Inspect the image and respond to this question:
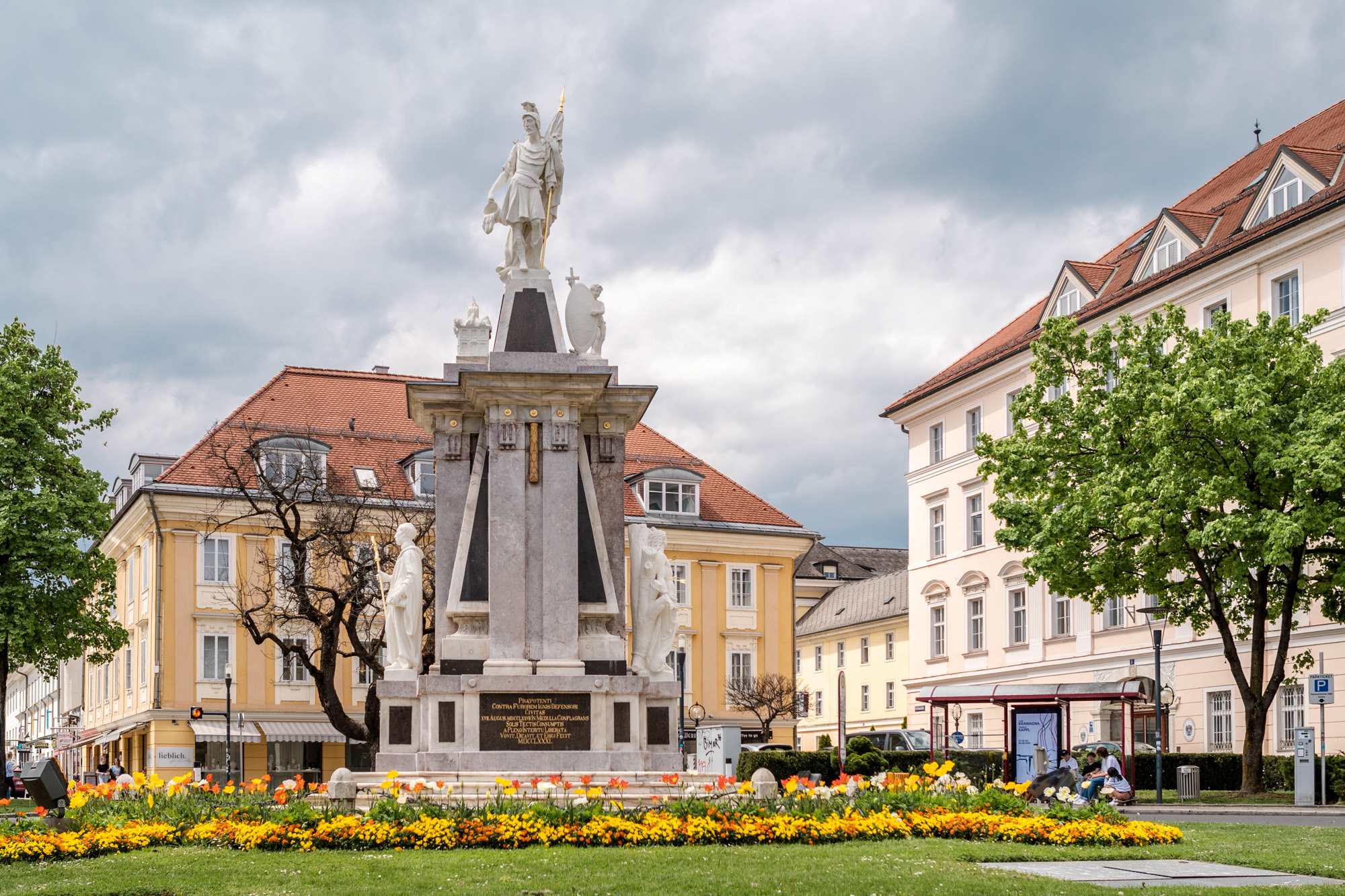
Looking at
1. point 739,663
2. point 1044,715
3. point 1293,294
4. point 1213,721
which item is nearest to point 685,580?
point 739,663

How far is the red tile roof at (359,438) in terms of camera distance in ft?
202

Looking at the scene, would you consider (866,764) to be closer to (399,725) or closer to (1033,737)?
(1033,737)

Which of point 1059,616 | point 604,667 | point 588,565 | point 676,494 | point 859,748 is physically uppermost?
point 676,494

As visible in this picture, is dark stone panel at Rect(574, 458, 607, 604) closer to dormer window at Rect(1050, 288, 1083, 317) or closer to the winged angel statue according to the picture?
the winged angel statue

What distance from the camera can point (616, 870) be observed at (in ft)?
46.9

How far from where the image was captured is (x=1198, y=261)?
4975cm

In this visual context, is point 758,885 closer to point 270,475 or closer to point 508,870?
point 508,870

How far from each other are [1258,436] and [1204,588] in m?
3.96

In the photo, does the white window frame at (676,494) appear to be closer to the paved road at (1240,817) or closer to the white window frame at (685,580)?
the white window frame at (685,580)

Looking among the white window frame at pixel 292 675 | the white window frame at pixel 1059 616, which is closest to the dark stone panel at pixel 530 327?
the white window frame at pixel 1059 616

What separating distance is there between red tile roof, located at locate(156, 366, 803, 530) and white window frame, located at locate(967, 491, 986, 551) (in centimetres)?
979

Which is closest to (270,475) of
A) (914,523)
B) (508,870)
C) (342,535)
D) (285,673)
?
(285,673)

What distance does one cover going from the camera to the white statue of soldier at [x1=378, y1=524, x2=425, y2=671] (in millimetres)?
22547

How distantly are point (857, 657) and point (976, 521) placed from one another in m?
21.7
